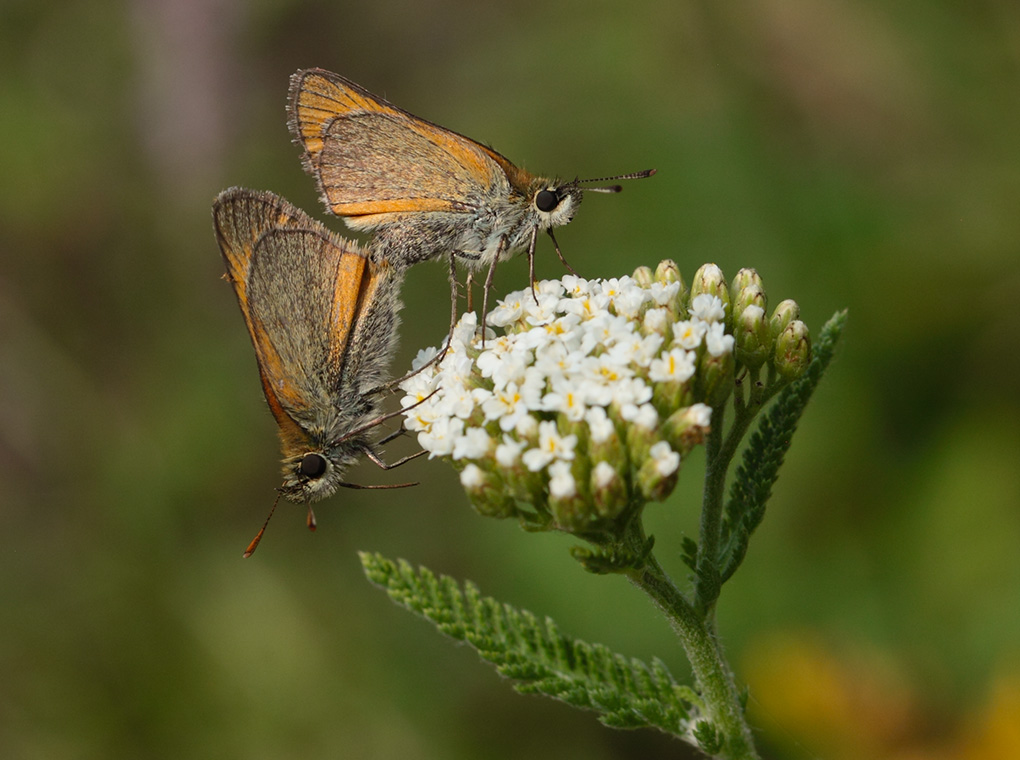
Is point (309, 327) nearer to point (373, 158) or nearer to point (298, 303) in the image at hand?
point (298, 303)

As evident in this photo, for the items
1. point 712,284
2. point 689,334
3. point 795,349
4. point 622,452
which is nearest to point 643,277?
point 712,284

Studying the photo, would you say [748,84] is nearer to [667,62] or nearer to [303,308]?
[667,62]

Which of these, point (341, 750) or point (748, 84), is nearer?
point (341, 750)

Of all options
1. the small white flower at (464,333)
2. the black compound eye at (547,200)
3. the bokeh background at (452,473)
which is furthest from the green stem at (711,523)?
the bokeh background at (452,473)

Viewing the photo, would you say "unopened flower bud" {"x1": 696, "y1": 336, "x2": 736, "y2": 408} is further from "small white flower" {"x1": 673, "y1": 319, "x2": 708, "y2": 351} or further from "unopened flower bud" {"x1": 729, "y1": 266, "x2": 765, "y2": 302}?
"unopened flower bud" {"x1": 729, "y1": 266, "x2": 765, "y2": 302}

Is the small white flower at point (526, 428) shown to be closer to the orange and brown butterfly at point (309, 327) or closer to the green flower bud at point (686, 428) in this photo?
the green flower bud at point (686, 428)

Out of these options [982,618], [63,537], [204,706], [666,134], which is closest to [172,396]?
[63,537]
